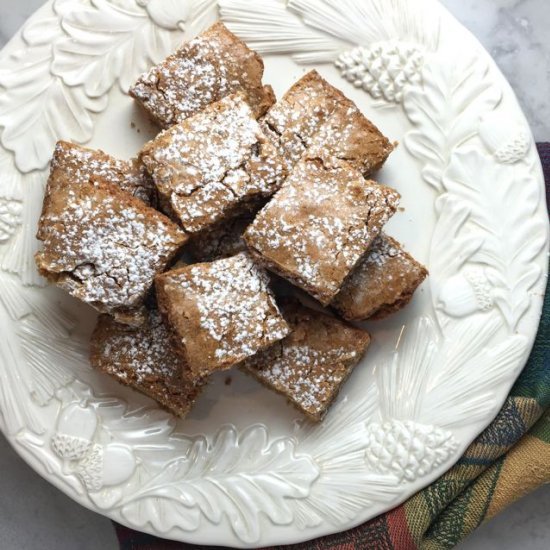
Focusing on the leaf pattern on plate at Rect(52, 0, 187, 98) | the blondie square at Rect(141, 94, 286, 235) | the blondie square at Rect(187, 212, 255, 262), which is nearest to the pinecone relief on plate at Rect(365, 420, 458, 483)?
the blondie square at Rect(187, 212, 255, 262)

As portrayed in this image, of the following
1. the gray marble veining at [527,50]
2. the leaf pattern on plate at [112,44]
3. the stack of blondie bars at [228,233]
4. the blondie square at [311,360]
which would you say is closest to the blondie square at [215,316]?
the stack of blondie bars at [228,233]

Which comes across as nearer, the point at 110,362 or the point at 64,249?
the point at 64,249

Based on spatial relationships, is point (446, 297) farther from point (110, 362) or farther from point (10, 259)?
point (10, 259)

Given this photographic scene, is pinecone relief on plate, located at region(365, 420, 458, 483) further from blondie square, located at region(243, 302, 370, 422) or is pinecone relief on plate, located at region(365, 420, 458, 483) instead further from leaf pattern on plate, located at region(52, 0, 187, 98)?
leaf pattern on plate, located at region(52, 0, 187, 98)

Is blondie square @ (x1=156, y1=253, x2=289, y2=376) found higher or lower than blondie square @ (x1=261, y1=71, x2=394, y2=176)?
lower

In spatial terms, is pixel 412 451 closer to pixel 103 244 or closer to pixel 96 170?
pixel 103 244

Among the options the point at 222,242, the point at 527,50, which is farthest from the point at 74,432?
the point at 527,50

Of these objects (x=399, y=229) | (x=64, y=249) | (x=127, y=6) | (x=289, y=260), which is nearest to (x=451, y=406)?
(x=399, y=229)

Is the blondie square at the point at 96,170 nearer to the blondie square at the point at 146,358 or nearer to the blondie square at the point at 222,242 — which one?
the blondie square at the point at 222,242
